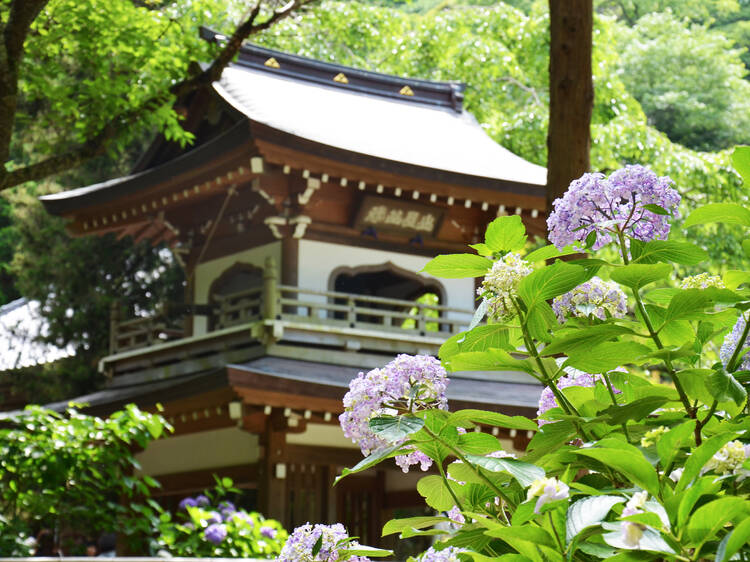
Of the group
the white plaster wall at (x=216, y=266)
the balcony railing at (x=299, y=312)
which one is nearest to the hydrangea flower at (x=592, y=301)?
the balcony railing at (x=299, y=312)

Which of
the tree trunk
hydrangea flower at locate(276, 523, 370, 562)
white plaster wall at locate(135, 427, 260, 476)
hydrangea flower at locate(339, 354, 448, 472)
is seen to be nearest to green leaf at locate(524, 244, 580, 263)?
hydrangea flower at locate(339, 354, 448, 472)

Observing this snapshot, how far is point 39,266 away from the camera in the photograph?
1744 cm

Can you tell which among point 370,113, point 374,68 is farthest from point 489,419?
point 374,68

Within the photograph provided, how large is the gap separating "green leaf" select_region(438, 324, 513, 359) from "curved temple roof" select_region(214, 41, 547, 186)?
28.4 ft

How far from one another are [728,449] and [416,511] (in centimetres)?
1079

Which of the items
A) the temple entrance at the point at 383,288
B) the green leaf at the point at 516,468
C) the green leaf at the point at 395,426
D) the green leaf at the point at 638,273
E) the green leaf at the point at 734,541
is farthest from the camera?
the temple entrance at the point at 383,288

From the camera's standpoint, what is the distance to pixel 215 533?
6.48 metres

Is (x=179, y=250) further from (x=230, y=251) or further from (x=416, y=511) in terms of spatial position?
(x=416, y=511)

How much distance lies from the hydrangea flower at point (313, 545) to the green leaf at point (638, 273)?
0.65 m

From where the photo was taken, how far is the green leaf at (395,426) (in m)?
1.40

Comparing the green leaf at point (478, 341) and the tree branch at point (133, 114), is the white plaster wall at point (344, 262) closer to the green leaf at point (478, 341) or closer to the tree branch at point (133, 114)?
the tree branch at point (133, 114)

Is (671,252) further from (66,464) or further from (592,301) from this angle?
(66,464)

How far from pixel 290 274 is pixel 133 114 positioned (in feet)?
13.8

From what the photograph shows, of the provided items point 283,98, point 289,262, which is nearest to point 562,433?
point 289,262
